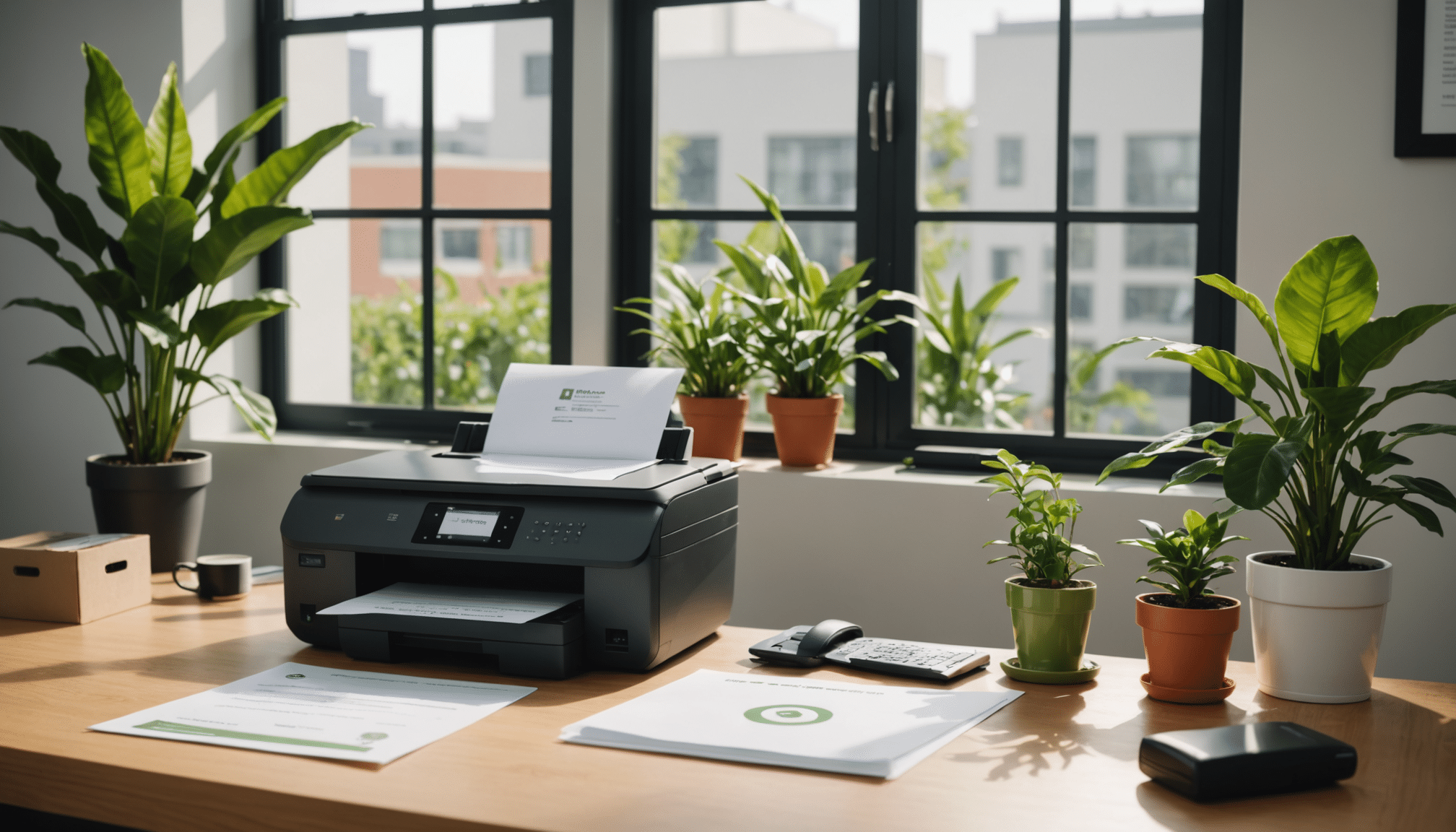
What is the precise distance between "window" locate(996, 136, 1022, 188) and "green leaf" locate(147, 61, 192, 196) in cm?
610

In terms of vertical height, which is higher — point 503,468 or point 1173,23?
point 1173,23

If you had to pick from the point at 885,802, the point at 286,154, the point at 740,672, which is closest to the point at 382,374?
the point at 286,154

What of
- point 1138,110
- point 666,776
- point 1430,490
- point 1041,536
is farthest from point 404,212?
point 1138,110

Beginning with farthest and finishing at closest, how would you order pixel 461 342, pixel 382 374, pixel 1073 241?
pixel 382 374 < pixel 461 342 < pixel 1073 241

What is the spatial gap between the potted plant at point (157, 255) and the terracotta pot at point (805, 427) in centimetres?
108

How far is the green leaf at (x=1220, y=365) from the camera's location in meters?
1.48

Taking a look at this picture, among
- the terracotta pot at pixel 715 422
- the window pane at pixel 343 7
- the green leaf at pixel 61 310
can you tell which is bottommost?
the terracotta pot at pixel 715 422

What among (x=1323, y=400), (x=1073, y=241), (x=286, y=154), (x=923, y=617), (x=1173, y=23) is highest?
(x=1173, y=23)

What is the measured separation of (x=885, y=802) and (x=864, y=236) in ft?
6.01

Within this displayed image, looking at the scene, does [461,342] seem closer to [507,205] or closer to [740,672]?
[507,205]

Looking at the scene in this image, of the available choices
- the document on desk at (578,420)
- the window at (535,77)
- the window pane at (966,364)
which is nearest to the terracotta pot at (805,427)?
the window pane at (966,364)

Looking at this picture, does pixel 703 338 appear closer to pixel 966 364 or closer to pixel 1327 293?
pixel 966 364

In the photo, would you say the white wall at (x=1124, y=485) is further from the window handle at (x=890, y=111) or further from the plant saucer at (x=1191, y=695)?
the plant saucer at (x=1191, y=695)

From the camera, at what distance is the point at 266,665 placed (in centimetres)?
158
